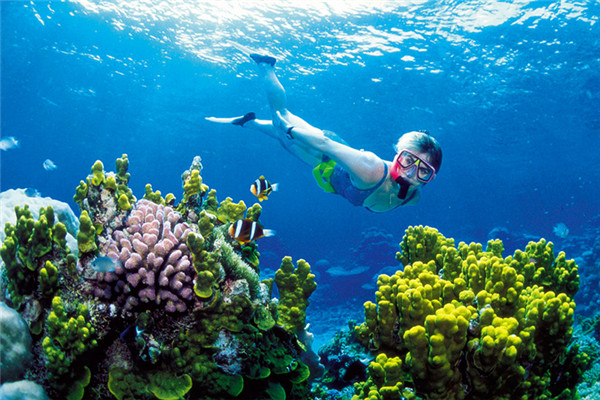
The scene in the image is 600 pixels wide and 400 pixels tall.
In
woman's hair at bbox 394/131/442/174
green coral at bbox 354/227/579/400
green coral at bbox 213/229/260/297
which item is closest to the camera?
green coral at bbox 354/227/579/400

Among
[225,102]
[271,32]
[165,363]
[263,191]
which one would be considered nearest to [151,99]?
[225,102]

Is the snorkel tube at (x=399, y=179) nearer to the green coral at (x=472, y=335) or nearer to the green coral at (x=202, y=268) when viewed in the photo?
the green coral at (x=472, y=335)

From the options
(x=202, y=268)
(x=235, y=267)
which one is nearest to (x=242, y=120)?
(x=235, y=267)

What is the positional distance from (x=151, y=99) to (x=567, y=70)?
28961 millimetres

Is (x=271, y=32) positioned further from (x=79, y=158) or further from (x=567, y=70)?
(x=79, y=158)

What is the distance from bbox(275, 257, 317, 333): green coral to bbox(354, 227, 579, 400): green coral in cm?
99

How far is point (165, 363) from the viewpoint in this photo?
2754 millimetres

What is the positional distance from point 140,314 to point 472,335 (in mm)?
2615

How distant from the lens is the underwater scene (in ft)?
8.32

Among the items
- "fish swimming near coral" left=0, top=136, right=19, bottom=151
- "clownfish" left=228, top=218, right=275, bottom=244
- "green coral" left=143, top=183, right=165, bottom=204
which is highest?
"fish swimming near coral" left=0, top=136, right=19, bottom=151

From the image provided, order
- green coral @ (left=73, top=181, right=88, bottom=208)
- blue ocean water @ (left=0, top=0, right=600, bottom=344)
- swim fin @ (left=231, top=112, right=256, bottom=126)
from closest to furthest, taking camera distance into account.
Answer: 1. green coral @ (left=73, top=181, right=88, bottom=208)
2. swim fin @ (left=231, top=112, right=256, bottom=126)
3. blue ocean water @ (left=0, top=0, right=600, bottom=344)

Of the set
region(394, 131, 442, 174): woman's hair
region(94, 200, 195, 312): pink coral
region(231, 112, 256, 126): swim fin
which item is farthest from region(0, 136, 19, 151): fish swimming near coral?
region(394, 131, 442, 174): woman's hair

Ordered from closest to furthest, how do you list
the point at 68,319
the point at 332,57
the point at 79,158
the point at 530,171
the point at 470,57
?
1. the point at 68,319
2. the point at 470,57
3. the point at 332,57
4. the point at 530,171
5. the point at 79,158

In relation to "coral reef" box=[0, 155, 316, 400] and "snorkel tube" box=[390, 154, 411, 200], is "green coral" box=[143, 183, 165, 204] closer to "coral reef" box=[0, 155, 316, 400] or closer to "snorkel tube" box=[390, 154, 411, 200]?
"coral reef" box=[0, 155, 316, 400]
